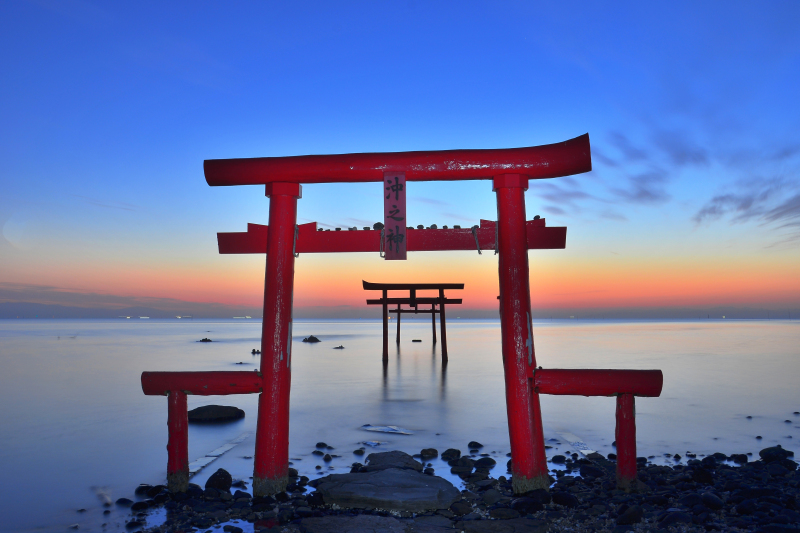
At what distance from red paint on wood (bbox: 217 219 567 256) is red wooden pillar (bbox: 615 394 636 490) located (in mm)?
1858

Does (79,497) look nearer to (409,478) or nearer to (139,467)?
(139,467)

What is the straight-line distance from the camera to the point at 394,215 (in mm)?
4555

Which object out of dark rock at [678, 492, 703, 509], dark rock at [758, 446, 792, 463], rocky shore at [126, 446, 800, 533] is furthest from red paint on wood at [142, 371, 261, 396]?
dark rock at [758, 446, 792, 463]

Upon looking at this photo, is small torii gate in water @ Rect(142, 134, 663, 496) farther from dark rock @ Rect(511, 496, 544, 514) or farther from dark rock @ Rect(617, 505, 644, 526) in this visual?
dark rock @ Rect(617, 505, 644, 526)

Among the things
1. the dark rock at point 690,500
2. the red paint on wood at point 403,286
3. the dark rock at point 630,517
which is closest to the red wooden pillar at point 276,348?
the dark rock at point 630,517

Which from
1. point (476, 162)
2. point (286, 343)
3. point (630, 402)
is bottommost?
point (630, 402)

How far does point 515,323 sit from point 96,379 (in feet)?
47.3

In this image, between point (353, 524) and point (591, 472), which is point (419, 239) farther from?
point (591, 472)

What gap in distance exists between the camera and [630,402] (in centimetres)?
413

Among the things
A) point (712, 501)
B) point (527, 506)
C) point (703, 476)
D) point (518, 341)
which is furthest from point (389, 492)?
point (703, 476)

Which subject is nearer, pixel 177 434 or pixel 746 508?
pixel 746 508

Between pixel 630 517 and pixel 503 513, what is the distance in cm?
94

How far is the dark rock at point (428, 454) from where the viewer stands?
230 inches

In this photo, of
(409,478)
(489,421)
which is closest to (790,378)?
(489,421)
